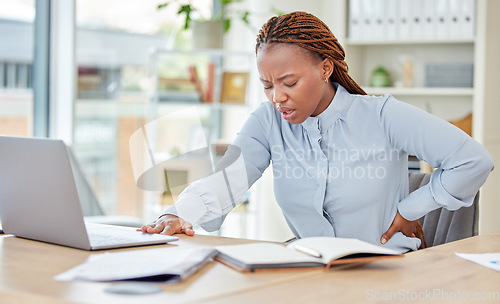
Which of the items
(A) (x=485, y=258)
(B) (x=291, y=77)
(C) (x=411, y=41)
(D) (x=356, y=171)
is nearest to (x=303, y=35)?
(B) (x=291, y=77)

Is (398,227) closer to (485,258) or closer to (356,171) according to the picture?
(356,171)

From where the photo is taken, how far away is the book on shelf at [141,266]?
3.70ft

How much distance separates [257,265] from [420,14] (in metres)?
2.71

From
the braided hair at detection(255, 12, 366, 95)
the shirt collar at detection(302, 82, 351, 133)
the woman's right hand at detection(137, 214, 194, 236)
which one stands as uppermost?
the braided hair at detection(255, 12, 366, 95)

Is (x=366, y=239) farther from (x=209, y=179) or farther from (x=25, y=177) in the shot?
(x=25, y=177)

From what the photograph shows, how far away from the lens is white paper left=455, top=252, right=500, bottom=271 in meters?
1.36

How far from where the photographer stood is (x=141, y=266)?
1190 millimetres

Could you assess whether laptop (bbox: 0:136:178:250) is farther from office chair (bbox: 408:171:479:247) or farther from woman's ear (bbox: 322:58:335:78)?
office chair (bbox: 408:171:479:247)

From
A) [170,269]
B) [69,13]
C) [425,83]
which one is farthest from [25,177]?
[425,83]

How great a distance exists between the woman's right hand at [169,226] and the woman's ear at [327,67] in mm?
549

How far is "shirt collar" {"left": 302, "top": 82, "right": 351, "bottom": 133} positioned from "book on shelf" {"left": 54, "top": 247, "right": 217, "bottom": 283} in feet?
2.01

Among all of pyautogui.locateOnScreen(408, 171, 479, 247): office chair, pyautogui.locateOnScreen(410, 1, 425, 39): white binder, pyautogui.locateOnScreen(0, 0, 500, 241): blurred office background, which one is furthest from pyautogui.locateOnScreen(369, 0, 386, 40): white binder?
pyautogui.locateOnScreen(408, 171, 479, 247): office chair
